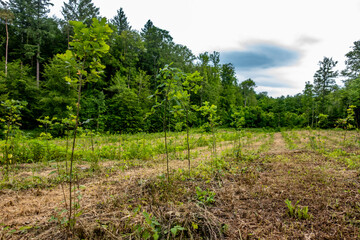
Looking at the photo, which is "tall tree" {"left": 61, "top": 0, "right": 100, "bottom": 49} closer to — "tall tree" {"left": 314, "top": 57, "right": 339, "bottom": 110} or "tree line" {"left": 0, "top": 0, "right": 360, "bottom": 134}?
"tree line" {"left": 0, "top": 0, "right": 360, "bottom": 134}

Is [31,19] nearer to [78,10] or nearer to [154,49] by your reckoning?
[78,10]

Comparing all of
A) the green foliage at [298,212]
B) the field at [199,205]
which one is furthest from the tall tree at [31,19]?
the green foliage at [298,212]

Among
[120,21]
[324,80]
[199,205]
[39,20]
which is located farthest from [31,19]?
[324,80]

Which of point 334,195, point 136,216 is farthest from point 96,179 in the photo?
point 334,195

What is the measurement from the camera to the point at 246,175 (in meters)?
3.18

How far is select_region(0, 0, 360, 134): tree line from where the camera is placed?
16.7 m

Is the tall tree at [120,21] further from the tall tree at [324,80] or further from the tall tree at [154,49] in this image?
the tall tree at [324,80]

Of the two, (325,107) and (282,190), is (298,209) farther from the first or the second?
(325,107)

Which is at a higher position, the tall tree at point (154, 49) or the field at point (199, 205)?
the tall tree at point (154, 49)

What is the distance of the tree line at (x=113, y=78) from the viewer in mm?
16688

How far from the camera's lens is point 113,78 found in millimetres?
21594

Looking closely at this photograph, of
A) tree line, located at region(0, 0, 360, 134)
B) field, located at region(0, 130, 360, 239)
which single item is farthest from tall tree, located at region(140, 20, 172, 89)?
field, located at region(0, 130, 360, 239)

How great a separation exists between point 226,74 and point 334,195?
39404mm

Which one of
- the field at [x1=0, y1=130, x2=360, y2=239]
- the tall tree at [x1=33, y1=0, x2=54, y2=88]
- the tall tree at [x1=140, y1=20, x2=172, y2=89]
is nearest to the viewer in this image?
the field at [x1=0, y1=130, x2=360, y2=239]
